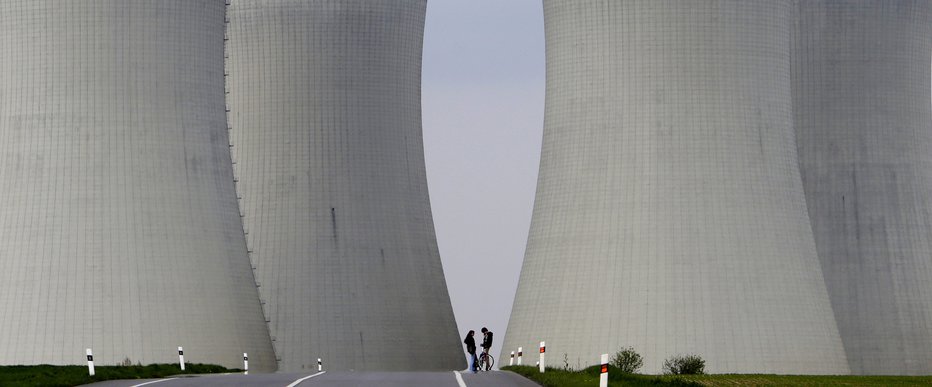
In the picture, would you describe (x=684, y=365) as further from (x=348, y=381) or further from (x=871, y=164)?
(x=348, y=381)

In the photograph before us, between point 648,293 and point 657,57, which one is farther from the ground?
point 657,57

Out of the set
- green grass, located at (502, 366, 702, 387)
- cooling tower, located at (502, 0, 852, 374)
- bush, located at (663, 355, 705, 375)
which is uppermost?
cooling tower, located at (502, 0, 852, 374)

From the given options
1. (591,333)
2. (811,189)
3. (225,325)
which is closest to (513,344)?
(591,333)

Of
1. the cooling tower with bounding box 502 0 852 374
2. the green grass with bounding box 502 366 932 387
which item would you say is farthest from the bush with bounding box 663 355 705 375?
the green grass with bounding box 502 366 932 387

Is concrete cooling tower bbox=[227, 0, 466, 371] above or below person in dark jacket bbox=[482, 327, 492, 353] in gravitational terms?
above

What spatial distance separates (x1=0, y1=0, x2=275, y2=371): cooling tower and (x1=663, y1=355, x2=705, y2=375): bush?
34.4 ft

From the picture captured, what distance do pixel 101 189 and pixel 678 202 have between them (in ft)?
42.2

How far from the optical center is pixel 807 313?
51000 mm

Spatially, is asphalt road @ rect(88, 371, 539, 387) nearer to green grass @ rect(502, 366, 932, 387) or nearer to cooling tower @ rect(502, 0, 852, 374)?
green grass @ rect(502, 366, 932, 387)

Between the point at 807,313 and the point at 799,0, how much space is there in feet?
38.2

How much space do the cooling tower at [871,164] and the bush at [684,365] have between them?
10.4 meters

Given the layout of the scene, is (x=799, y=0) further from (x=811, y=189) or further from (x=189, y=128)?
(x=189, y=128)

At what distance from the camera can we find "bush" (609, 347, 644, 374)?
1893 inches

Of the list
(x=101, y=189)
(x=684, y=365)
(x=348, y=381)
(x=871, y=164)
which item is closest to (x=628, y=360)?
(x=684, y=365)
